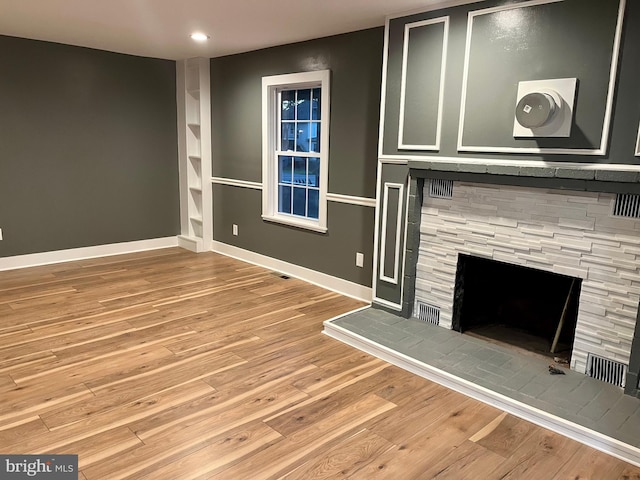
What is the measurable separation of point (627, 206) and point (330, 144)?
2445mm

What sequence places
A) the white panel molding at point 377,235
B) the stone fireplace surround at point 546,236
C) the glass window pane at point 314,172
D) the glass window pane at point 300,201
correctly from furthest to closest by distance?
1. the glass window pane at point 300,201
2. the glass window pane at point 314,172
3. the white panel molding at point 377,235
4. the stone fireplace surround at point 546,236

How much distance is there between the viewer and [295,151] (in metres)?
4.92

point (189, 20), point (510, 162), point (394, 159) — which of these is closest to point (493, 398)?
point (510, 162)

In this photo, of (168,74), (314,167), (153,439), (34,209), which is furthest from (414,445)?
(168,74)

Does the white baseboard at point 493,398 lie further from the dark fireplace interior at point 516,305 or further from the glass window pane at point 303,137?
the glass window pane at point 303,137

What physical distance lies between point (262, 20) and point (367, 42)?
858mm

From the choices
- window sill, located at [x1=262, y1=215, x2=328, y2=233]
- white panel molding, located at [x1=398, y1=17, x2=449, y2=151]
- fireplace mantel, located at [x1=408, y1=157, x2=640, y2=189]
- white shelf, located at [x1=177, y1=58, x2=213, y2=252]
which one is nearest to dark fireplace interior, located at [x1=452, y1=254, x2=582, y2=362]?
fireplace mantel, located at [x1=408, y1=157, x2=640, y2=189]

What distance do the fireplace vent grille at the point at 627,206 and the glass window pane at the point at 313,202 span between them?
8.77ft

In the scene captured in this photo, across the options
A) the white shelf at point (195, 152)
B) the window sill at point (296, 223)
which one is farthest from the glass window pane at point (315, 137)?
the white shelf at point (195, 152)

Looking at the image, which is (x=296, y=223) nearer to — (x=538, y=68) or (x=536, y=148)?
(x=536, y=148)

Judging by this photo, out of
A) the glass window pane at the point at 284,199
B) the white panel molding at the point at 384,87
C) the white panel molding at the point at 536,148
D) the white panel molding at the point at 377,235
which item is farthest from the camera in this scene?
the glass window pane at the point at 284,199

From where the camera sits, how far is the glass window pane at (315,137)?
4664 millimetres

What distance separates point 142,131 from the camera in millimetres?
5719

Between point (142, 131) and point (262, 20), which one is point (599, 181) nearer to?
point (262, 20)
